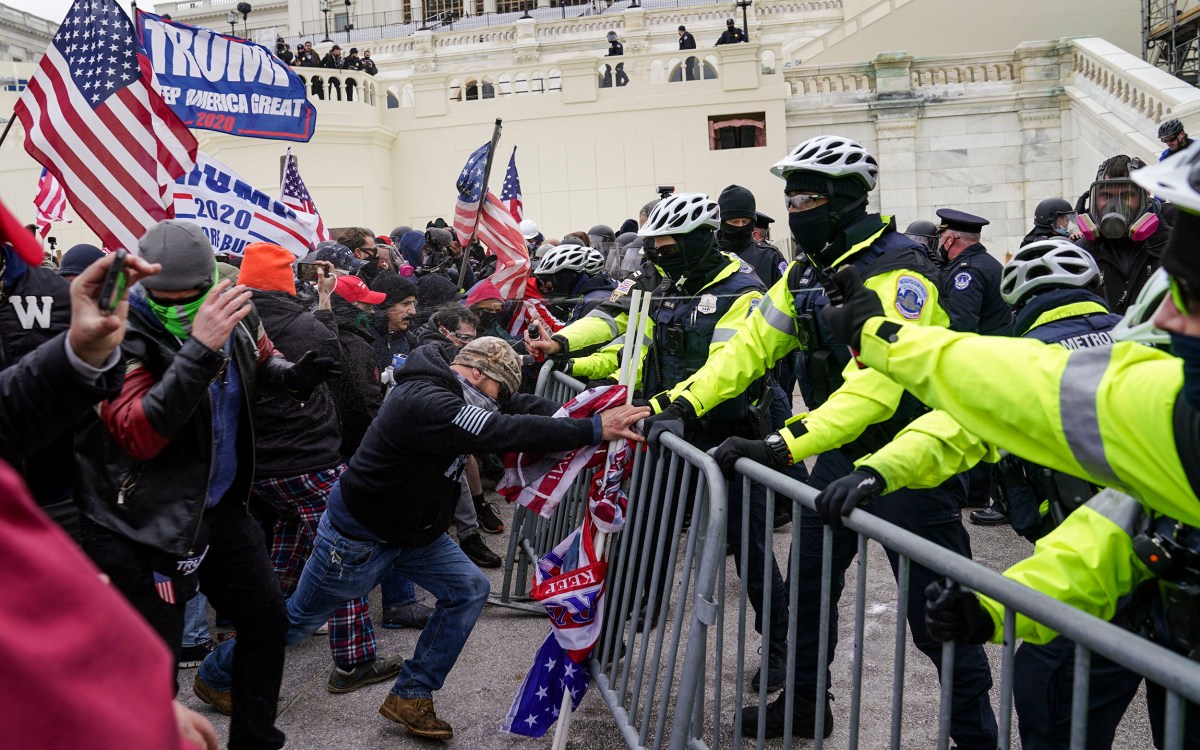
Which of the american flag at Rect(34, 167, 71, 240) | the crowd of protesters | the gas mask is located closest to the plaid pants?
the crowd of protesters

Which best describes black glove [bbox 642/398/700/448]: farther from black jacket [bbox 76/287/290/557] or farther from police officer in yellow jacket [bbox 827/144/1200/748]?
black jacket [bbox 76/287/290/557]

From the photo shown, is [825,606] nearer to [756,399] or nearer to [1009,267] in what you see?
[1009,267]

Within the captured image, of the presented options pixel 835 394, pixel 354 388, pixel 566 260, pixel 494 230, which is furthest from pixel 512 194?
pixel 835 394

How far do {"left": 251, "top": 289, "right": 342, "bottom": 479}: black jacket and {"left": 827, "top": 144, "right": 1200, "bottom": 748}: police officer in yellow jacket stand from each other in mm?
3435

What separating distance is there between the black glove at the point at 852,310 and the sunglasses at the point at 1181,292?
0.89 m

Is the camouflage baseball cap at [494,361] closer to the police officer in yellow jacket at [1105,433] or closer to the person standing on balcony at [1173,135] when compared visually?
the police officer in yellow jacket at [1105,433]

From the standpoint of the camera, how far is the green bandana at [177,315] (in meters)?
3.64

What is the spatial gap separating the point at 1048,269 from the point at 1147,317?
5.93 feet

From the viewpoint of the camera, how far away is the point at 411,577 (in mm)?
4742

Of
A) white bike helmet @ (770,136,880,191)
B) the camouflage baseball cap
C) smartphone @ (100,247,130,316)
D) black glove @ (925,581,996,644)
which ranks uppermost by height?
white bike helmet @ (770,136,880,191)

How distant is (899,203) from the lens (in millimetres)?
24188

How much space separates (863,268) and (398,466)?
2.14 metres

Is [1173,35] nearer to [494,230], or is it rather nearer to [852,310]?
[494,230]

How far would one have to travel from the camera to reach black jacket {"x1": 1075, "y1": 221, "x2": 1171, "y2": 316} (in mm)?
6902
